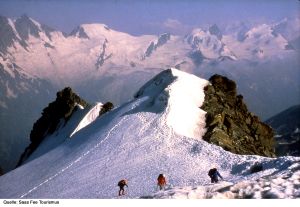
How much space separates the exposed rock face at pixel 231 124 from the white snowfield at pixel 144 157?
1325 mm

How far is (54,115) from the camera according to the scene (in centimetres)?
9731

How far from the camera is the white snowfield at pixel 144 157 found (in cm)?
3938

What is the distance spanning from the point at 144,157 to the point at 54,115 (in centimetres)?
5438

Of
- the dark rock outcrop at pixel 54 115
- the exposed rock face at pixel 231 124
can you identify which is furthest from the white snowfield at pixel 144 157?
the dark rock outcrop at pixel 54 115

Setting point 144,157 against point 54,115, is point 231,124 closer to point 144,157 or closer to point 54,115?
point 144,157

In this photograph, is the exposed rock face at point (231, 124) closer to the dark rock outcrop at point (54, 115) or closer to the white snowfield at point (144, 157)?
the white snowfield at point (144, 157)

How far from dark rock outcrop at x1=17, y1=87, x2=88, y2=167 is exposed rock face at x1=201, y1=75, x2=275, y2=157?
112 feet

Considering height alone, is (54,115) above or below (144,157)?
above

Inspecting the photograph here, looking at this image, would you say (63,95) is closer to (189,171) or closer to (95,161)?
(95,161)

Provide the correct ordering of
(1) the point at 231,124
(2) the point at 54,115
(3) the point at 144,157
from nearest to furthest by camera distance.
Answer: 1. (3) the point at 144,157
2. (1) the point at 231,124
3. (2) the point at 54,115

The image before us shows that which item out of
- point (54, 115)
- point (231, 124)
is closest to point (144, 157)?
point (231, 124)

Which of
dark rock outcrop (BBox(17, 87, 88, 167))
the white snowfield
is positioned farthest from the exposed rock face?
dark rock outcrop (BBox(17, 87, 88, 167))

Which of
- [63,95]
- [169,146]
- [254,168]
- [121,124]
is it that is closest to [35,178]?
[121,124]

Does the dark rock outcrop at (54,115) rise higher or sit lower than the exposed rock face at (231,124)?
higher
